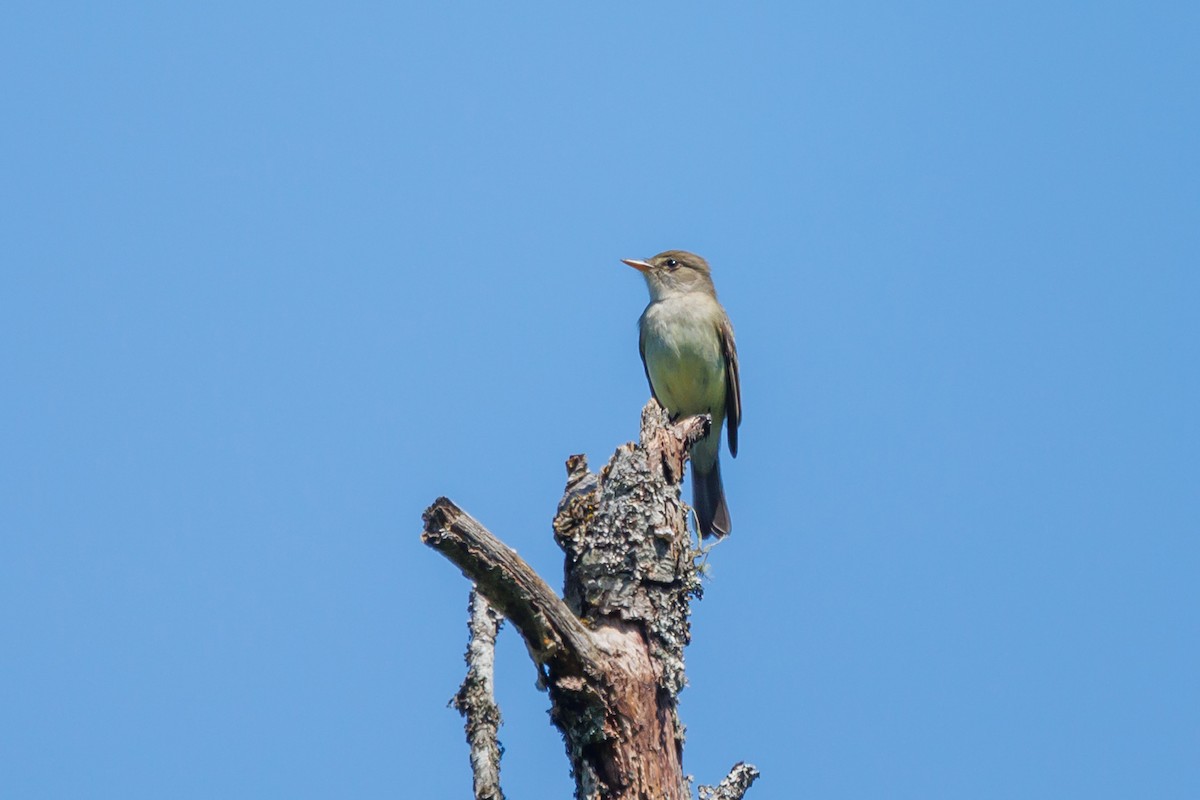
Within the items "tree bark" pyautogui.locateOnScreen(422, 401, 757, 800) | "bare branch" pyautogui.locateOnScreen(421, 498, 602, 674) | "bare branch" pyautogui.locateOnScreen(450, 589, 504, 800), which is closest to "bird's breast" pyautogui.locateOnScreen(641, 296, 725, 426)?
"tree bark" pyautogui.locateOnScreen(422, 401, 757, 800)

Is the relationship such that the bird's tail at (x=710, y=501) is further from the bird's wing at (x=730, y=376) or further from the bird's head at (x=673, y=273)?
the bird's head at (x=673, y=273)

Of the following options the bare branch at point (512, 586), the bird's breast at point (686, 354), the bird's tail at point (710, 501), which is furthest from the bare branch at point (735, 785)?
the bird's breast at point (686, 354)

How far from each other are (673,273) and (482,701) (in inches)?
287

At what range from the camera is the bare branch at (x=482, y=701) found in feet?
14.5

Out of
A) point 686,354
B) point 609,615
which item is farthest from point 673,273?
point 609,615

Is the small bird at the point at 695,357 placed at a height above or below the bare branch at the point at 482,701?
above

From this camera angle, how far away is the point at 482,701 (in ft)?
15.2

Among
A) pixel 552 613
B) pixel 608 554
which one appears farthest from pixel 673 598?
pixel 552 613

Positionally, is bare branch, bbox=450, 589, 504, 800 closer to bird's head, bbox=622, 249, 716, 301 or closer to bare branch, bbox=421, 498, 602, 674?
bare branch, bbox=421, 498, 602, 674

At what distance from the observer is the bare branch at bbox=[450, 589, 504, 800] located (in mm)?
4422

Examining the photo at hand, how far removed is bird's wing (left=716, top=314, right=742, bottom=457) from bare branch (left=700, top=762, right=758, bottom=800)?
6718mm

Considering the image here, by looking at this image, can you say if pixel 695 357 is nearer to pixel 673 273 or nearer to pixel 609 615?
pixel 673 273

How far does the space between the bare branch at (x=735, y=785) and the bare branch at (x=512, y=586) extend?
0.60m

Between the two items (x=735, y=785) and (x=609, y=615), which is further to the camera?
(x=609, y=615)
